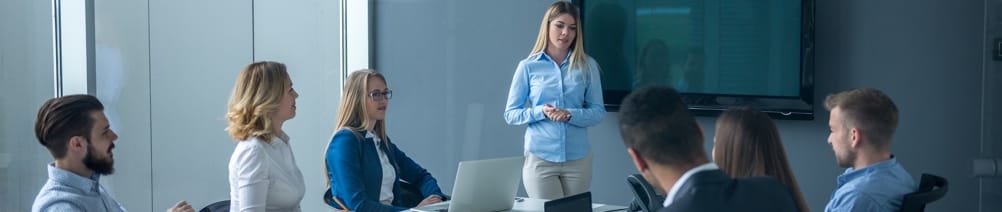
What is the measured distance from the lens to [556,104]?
15.9ft

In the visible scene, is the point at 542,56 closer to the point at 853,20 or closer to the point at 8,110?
the point at 853,20

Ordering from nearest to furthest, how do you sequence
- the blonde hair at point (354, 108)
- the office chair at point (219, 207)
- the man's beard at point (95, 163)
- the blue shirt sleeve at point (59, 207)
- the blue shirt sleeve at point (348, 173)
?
the blue shirt sleeve at point (59, 207)
the man's beard at point (95, 163)
the office chair at point (219, 207)
the blue shirt sleeve at point (348, 173)
the blonde hair at point (354, 108)

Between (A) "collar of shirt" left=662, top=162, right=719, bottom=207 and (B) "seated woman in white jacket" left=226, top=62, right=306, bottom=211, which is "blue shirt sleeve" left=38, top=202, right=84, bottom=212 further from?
(A) "collar of shirt" left=662, top=162, right=719, bottom=207

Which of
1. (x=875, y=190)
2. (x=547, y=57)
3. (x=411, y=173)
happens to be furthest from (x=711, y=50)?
(x=875, y=190)

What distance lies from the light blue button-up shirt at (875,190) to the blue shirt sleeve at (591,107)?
1969 mm

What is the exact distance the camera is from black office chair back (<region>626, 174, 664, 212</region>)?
3107mm

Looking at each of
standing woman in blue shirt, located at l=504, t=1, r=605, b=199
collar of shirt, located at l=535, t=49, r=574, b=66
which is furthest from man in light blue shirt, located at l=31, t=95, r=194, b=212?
collar of shirt, located at l=535, t=49, r=574, b=66

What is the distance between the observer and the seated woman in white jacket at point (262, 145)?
11.0 feet

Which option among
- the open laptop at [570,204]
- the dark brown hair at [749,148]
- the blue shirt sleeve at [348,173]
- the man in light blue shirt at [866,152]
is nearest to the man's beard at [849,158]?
the man in light blue shirt at [866,152]

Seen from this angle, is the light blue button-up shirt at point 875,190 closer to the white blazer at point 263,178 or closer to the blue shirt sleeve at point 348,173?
the blue shirt sleeve at point 348,173

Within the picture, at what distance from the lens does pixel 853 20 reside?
5.07 metres

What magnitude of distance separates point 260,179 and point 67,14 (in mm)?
1776

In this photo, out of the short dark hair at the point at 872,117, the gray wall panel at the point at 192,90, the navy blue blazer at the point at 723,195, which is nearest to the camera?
the navy blue blazer at the point at 723,195

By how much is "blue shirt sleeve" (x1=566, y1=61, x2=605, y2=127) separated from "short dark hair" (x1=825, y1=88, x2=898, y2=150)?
6.17 ft
